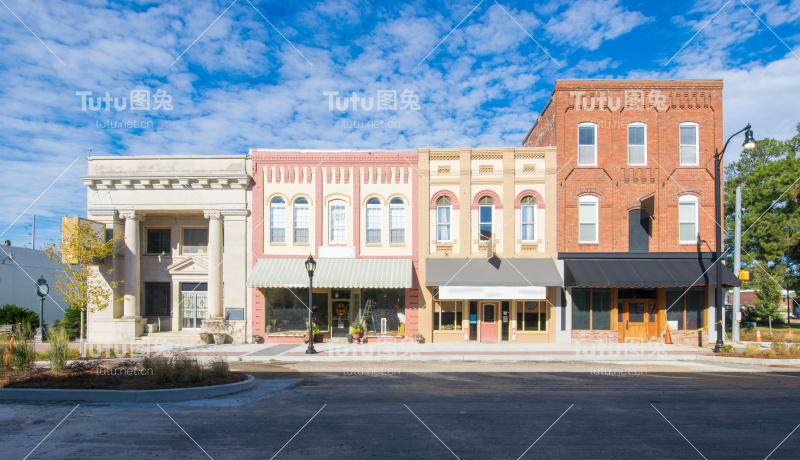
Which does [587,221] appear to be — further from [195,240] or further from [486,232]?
[195,240]

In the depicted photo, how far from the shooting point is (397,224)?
22016 millimetres

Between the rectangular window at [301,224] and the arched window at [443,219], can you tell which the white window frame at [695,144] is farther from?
the rectangular window at [301,224]

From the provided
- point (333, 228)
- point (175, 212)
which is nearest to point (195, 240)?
point (175, 212)

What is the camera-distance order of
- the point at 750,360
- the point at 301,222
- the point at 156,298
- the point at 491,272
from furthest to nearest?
1. the point at 156,298
2. the point at 301,222
3. the point at 491,272
4. the point at 750,360

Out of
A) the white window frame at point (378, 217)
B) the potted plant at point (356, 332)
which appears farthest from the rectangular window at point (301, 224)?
the potted plant at point (356, 332)

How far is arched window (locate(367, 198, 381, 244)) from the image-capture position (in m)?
22.0

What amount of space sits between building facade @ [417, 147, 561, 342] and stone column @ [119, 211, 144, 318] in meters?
14.1

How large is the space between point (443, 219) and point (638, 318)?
1052 cm

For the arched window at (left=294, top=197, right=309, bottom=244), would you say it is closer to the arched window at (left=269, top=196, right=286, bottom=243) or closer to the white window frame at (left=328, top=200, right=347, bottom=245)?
the arched window at (left=269, top=196, right=286, bottom=243)

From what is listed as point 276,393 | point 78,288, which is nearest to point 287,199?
point 78,288

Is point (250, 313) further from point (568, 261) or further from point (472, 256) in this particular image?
point (568, 261)

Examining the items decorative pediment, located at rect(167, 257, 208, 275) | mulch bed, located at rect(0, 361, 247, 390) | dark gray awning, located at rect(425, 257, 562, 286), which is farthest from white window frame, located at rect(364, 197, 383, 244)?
mulch bed, located at rect(0, 361, 247, 390)

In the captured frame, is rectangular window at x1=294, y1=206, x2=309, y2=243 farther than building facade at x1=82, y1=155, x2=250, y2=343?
Yes

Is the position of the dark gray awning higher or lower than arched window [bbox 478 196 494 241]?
lower
